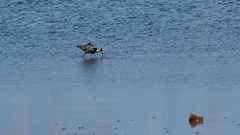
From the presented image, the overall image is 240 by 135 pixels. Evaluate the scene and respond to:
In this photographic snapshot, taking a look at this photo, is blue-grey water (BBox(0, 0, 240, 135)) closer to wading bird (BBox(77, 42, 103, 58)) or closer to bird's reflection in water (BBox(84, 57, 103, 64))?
bird's reflection in water (BBox(84, 57, 103, 64))

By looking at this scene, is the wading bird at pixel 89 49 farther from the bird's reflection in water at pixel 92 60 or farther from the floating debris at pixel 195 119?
the floating debris at pixel 195 119

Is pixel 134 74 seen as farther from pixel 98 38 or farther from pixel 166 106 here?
pixel 98 38

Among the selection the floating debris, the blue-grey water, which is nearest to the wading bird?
the blue-grey water

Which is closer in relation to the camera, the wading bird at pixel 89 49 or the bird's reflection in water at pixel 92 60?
the bird's reflection in water at pixel 92 60

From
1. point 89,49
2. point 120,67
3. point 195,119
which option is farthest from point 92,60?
point 195,119

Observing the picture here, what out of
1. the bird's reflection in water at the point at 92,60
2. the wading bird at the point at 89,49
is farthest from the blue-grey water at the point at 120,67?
the wading bird at the point at 89,49

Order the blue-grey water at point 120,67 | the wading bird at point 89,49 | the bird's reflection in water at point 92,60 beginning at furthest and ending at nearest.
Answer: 1. the wading bird at point 89,49
2. the bird's reflection in water at point 92,60
3. the blue-grey water at point 120,67

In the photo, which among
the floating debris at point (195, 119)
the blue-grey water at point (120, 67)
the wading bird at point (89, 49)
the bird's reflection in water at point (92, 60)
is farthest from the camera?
the wading bird at point (89, 49)

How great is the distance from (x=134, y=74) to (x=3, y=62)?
8.31 feet

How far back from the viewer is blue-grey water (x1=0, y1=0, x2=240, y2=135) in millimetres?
11469

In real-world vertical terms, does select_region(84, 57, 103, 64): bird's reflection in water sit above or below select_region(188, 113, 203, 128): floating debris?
below

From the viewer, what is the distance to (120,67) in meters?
15.4

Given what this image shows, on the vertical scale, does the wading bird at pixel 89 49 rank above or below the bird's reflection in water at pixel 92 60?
above

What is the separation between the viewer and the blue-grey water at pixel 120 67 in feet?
37.6
